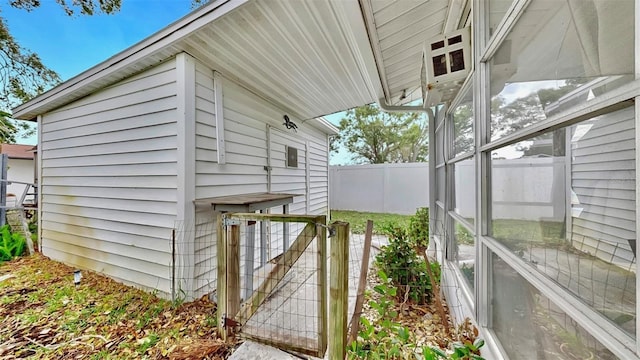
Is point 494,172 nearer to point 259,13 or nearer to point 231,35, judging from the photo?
point 259,13

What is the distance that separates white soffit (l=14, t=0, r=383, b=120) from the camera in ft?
6.99

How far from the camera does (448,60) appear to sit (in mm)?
1962

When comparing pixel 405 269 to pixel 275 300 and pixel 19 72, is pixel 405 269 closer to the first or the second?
pixel 275 300

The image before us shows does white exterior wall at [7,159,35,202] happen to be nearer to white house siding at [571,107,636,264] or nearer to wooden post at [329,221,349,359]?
wooden post at [329,221,349,359]

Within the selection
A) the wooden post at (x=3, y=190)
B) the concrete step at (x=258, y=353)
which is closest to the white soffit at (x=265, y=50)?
the wooden post at (x=3, y=190)

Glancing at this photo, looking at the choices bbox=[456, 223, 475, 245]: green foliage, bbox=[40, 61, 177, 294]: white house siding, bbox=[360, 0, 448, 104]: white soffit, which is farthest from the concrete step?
bbox=[360, 0, 448, 104]: white soffit

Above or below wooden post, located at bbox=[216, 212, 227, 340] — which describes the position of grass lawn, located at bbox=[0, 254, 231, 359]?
below

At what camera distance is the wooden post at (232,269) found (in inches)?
82.0

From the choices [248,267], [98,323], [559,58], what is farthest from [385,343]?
[98,323]

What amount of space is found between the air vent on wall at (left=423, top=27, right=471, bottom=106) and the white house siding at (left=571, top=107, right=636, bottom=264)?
1439mm

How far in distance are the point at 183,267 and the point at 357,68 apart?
3253 millimetres

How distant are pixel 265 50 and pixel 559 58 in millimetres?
2576

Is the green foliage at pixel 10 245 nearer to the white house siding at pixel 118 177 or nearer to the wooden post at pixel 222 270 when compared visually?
the white house siding at pixel 118 177

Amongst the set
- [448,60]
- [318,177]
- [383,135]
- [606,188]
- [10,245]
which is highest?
[383,135]
